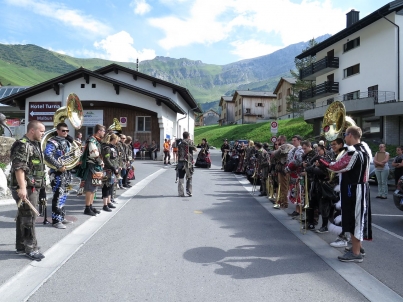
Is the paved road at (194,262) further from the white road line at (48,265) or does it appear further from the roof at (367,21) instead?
the roof at (367,21)

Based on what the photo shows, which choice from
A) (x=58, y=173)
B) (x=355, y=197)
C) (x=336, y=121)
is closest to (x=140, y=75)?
(x=58, y=173)

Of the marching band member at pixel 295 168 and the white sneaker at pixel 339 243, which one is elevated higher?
the marching band member at pixel 295 168

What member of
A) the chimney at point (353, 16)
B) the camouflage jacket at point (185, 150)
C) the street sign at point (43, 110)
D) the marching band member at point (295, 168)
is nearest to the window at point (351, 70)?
the chimney at point (353, 16)

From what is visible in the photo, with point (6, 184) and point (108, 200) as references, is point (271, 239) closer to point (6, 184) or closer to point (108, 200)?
point (108, 200)

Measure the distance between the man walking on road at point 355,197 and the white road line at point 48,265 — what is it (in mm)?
3923

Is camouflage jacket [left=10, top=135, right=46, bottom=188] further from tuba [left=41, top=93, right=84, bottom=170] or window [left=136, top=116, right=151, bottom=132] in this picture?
window [left=136, top=116, right=151, bottom=132]

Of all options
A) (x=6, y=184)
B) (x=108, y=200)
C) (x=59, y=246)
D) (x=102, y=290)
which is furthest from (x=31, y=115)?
(x=102, y=290)

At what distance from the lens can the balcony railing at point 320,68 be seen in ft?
112

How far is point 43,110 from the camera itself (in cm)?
2648

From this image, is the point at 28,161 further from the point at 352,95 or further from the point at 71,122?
the point at 352,95

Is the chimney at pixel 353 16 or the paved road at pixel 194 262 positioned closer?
the paved road at pixel 194 262

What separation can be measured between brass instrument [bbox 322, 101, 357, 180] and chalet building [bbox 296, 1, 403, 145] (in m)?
18.7

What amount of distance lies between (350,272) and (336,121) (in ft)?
12.5

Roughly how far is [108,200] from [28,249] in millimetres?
3598
